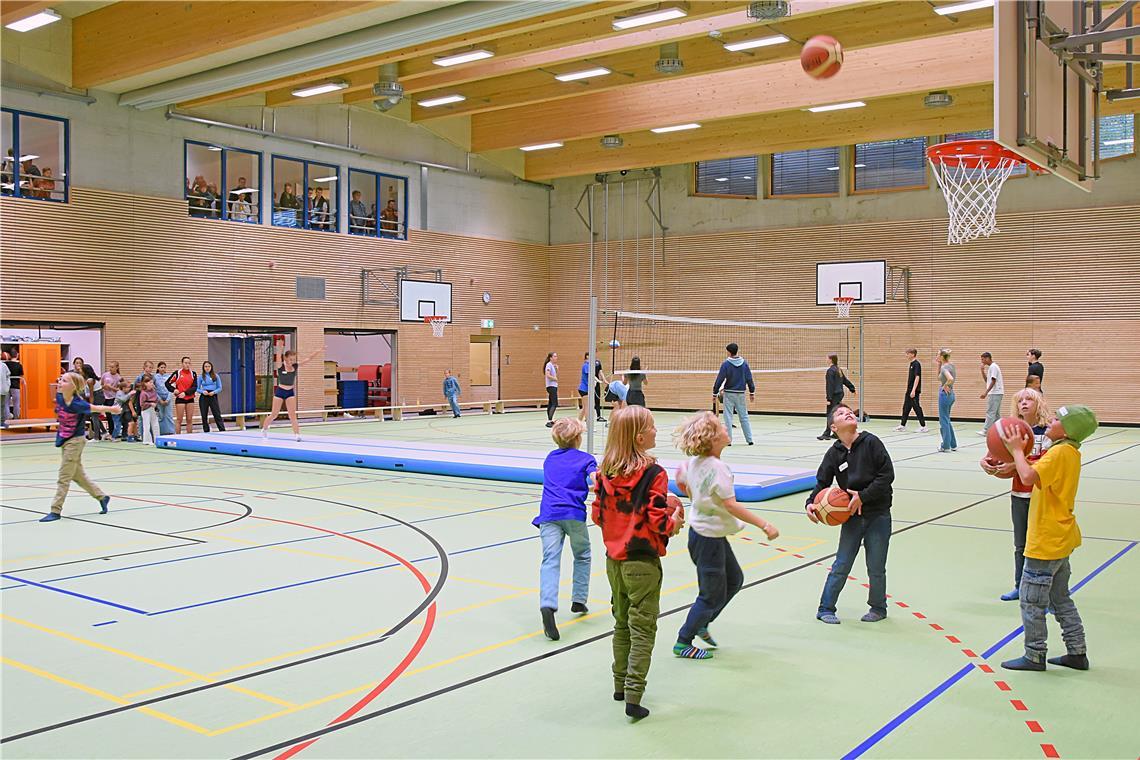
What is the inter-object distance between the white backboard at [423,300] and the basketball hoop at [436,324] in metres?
0.19

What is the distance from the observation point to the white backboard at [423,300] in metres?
29.9

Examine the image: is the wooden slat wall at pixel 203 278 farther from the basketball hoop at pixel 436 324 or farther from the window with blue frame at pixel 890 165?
the window with blue frame at pixel 890 165

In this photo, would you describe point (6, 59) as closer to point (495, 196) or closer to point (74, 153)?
point (74, 153)

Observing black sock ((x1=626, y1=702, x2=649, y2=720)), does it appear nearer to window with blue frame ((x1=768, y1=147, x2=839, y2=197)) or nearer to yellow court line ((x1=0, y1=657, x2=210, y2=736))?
yellow court line ((x1=0, y1=657, x2=210, y2=736))

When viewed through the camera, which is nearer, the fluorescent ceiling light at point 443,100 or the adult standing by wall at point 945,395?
the adult standing by wall at point 945,395

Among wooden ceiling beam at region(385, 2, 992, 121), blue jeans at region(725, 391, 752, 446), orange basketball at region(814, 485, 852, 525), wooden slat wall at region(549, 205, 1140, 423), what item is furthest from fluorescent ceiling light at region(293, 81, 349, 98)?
orange basketball at region(814, 485, 852, 525)

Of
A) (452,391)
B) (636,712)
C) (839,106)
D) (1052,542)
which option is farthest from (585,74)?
(636,712)

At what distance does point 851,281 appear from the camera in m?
29.5

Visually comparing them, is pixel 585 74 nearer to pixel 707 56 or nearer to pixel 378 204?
pixel 707 56

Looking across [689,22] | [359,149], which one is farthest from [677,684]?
[359,149]

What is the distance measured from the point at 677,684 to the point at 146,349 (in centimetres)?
2141

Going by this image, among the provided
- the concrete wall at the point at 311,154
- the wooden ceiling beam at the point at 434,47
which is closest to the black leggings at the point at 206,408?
the concrete wall at the point at 311,154

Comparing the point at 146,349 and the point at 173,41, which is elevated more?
the point at 173,41

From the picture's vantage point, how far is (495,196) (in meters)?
33.3
